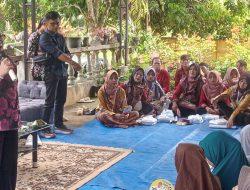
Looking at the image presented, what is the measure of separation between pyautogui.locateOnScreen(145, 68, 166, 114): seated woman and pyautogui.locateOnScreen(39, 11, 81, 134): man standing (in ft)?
5.50

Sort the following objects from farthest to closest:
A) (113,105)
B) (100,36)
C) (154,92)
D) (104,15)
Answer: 1. (104,15)
2. (100,36)
3. (154,92)
4. (113,105)

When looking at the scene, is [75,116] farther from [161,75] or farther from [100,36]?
[100,36]

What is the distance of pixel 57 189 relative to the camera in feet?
13.2

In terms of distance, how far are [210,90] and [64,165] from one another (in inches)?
125

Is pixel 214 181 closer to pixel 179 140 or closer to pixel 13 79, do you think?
pixel 13 79

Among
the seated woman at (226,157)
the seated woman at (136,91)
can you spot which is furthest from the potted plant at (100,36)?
the seated woman at (226,157)

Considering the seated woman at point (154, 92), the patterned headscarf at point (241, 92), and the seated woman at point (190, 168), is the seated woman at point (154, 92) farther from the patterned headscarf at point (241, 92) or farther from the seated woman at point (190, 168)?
the seated woman at point (190, 168)

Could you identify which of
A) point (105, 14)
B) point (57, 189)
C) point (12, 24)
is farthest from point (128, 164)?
point (12, 24)

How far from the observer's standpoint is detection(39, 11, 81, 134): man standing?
548 centimetres

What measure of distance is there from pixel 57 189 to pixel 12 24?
9570mm

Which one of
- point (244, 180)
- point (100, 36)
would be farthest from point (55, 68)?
point (100, 36)

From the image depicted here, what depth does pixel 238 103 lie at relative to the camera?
259 inches

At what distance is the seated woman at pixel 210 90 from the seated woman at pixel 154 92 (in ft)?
1.96

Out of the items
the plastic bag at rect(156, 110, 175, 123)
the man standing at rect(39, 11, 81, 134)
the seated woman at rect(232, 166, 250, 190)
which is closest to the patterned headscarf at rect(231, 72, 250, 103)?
the plastic bag at rect(156, 110, 175, 123)
